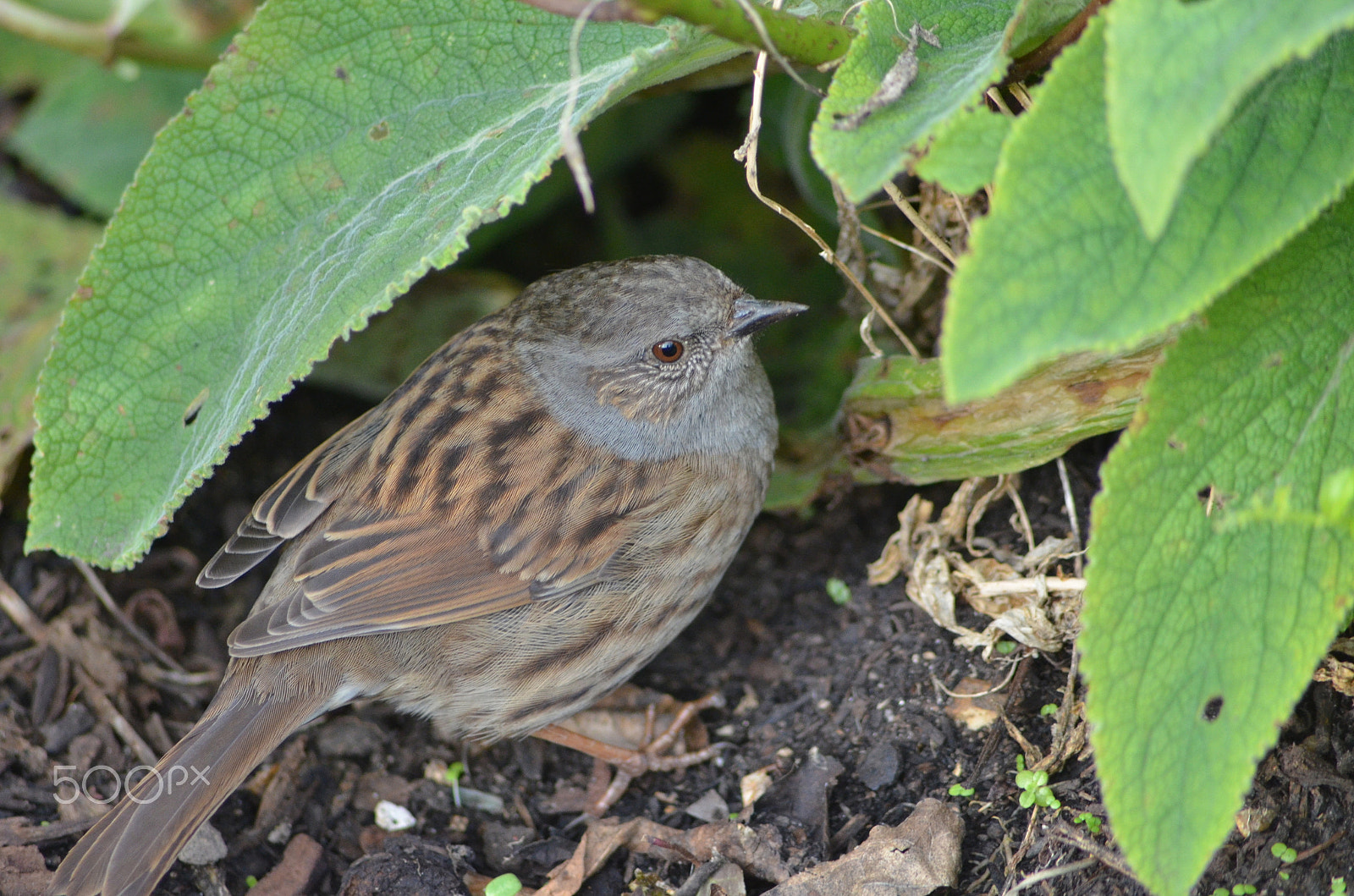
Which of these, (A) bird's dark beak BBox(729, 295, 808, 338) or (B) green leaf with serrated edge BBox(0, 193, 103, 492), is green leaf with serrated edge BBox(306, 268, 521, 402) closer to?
(B) green leaf with serrated edge BBox(0, 193, 103, 492)

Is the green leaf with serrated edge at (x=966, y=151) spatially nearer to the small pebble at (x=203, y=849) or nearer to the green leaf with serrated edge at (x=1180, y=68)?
the green leaf with serrated edge at (x=1180, y=68)

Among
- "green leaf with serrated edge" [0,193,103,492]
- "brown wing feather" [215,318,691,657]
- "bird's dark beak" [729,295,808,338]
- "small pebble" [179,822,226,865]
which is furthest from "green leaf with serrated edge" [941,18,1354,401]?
"green leaf with serrated edge" [0,193,103,492]

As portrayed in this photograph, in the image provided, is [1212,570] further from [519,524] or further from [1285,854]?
[519,524]

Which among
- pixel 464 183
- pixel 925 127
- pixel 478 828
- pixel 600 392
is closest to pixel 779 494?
pixel 600 392

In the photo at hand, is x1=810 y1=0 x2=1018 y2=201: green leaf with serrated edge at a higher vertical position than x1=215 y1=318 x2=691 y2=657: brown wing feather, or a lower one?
higher

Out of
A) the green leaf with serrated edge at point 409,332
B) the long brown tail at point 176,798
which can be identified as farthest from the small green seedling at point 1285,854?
the green leaf with serrated edge at point 409,332

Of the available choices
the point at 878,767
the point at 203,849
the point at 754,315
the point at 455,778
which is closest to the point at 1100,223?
the point at 878,767
